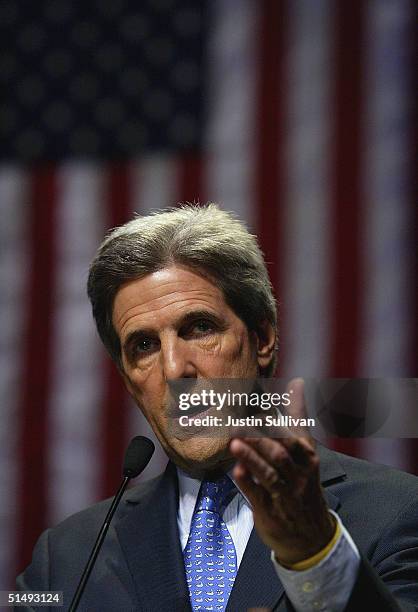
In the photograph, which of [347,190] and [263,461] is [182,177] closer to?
[347,190]

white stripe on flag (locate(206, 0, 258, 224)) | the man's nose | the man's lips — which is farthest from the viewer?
white stripe on flag (locate(206, 0, 258, 224))

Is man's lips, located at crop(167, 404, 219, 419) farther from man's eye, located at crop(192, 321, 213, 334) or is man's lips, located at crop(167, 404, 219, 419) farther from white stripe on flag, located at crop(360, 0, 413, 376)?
white stripe on flag, located at crop(360, 0, 413, 376)

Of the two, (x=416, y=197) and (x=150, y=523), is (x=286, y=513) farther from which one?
(x=416, y=197)

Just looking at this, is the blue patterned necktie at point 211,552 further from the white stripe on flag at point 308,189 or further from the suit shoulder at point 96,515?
the white stripe on flag at point 308,189

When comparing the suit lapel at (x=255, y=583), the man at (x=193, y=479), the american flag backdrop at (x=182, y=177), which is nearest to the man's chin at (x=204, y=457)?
the man at (x=193, y=479)

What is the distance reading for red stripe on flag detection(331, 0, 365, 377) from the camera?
2.01 meters

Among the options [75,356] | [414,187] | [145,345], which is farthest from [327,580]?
[75,356]

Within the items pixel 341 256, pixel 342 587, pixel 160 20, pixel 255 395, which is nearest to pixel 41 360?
pixel 341 256

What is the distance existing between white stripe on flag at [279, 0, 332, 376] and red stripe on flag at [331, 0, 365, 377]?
0.9 inches

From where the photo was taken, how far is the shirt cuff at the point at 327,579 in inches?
37.1

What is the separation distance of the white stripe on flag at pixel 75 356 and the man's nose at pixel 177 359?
2.70 ft

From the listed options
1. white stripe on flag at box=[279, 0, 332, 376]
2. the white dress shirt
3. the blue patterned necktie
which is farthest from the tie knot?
white stripe on flag at box=[279, 0, 332, 376]

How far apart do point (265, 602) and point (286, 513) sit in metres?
0.31

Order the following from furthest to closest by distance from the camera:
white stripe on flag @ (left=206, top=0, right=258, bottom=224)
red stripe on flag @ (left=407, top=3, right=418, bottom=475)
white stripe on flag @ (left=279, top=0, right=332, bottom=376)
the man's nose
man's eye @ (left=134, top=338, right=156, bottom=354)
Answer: white stripe on flag @ (left=206, top=0, right=258, bottom=224) < white stripe on flag @ (left=279, top=0, right=332, bottom=376) < red stripe on flag @ (left=407, top=3, right=418, bottom=475) < man's eye @ (left=134, top=338, right=156, bottom=354) < the man's nose
